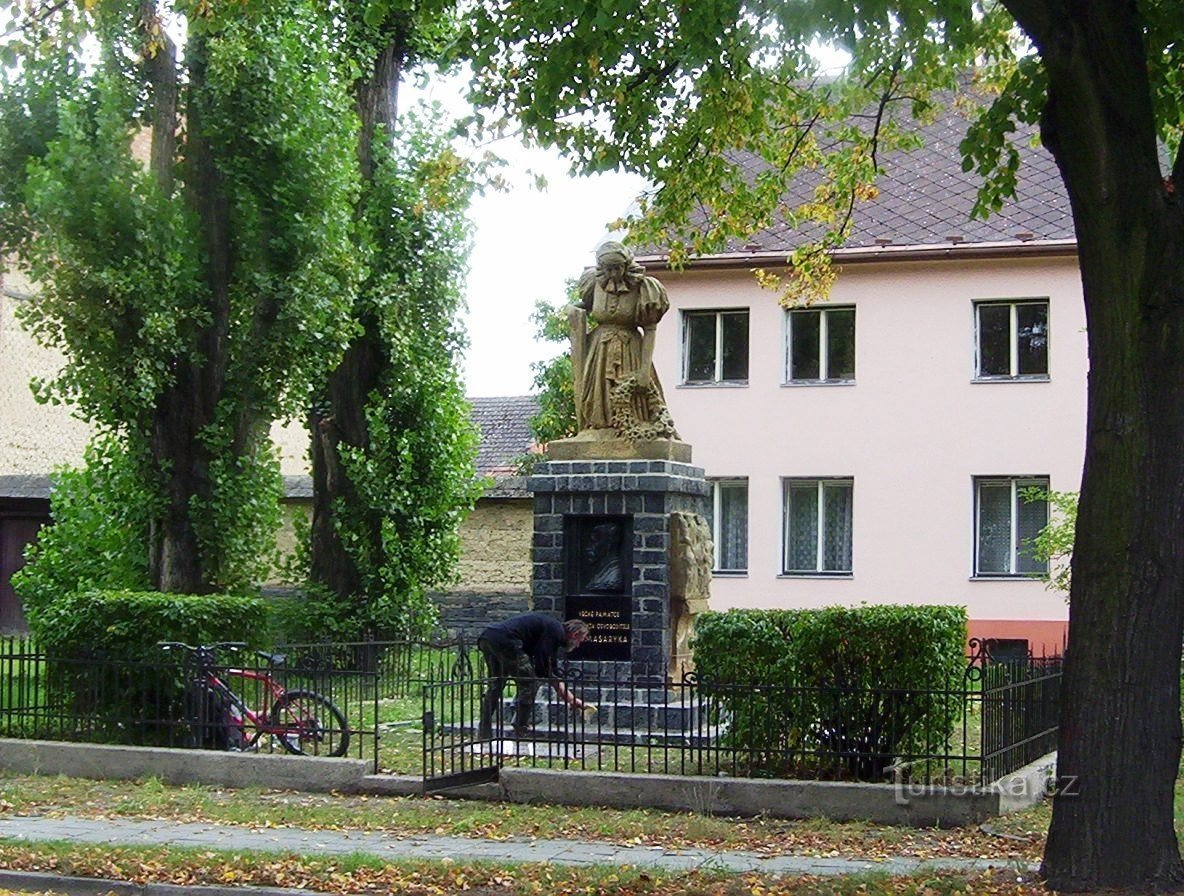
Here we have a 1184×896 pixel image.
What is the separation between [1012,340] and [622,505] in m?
14.9

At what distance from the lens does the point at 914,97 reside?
16.0m

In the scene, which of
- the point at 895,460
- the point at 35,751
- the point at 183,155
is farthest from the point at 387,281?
the point at 35,751

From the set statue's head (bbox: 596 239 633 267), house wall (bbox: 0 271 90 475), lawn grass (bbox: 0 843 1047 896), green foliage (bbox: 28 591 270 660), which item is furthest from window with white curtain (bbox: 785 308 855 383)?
lawn grass (bbox: 0 843 1047 896)

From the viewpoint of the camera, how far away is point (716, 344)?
31391 mm

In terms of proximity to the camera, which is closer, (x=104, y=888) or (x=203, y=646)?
(x=104, y=888)

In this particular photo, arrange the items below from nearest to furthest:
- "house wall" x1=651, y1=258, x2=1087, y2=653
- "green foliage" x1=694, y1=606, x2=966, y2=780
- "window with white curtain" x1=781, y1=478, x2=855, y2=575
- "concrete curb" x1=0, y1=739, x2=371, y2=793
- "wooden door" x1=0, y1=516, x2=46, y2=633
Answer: "green foliage" x1=694, y1=606, x2=966, y2=780
"concrete curb" x1=0, y1=739, x2=371, y2=793
"house wall" x1=651, y1=258, x2=1087, y2=653
"window with white curtain" x1=781, y1=478, x2=855, y2=575
"wooden door" x1=0, y1=516, x2=46, y2=633

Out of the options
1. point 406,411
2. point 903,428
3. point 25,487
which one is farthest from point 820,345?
point 25,487

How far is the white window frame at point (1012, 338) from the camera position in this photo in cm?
2919

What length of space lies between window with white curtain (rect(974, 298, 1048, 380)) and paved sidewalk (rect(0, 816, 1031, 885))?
64.2 feet

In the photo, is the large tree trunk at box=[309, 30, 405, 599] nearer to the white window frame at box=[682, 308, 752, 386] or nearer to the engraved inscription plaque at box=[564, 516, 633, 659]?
the white window frame at box=[682, 308, 752, 386]

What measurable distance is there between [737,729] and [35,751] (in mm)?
5907

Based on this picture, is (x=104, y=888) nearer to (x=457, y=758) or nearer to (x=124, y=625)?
(x=457, y=758)

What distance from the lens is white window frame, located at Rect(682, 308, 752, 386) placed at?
3111 centimetres

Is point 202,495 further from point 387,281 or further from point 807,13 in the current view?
point 807,13
